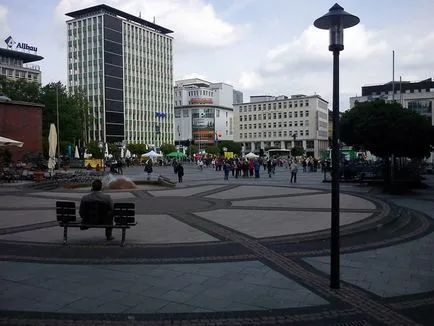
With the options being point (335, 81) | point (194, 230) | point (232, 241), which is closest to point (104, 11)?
point (194, 230)

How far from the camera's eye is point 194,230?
1094cm

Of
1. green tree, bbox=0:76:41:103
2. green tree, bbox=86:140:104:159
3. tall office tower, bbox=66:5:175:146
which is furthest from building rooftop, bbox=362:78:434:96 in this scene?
green tree, bbox=0:76:41:103

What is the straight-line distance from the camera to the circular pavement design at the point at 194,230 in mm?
8414

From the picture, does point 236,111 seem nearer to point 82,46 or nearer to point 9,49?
point 82,46

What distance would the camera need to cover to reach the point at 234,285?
21.0 ft

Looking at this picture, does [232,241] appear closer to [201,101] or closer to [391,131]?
[391,131]

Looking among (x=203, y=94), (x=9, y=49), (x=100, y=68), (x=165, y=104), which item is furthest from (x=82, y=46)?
(x=203, y=94)

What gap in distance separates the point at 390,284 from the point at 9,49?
415 ft

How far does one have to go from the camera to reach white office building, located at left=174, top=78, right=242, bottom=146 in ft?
515

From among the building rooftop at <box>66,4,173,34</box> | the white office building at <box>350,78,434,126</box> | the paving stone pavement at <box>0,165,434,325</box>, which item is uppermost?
the building rooftop at <box>66,4,173,34</box>

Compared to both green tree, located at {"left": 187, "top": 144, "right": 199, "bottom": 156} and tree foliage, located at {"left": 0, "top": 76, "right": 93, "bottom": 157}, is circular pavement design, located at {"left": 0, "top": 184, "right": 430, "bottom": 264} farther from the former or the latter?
green tree, located at {"left": 187, "top": 144, "right": 199, "bottom": 156}

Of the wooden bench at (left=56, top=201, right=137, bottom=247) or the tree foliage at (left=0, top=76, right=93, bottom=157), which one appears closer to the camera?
the wooden bench at (left=56, top=201, right=137, bottom=247)

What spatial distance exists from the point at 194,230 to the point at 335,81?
5788 mm

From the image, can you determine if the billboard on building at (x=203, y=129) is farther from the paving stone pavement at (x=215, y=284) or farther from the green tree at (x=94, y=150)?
the paving stone pavement at (x=215, y=284)
